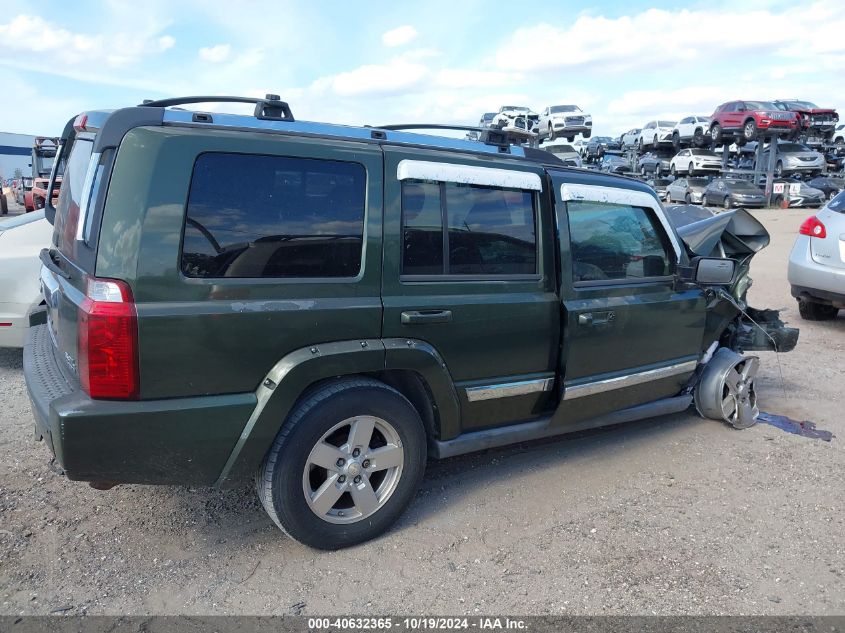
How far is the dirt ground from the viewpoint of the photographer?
2787 mm

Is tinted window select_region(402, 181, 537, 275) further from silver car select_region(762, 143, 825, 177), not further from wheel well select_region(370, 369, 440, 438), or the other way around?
silver car select_region(762, 143, 825, 177)

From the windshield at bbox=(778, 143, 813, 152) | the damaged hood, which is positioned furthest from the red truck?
the damaged hood

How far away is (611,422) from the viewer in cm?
412

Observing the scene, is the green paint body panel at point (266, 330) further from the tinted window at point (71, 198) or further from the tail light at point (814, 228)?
the tail light at point (814, 228)

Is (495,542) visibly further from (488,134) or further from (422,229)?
(488,134)

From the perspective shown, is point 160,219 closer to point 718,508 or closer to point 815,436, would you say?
point 718,508

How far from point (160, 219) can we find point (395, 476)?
5.17 ft

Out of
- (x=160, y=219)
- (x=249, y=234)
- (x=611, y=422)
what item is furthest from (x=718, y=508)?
(x=160, y=219)

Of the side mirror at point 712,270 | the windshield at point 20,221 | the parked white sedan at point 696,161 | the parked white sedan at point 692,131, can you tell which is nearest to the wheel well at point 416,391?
the side mirror at point 712,270

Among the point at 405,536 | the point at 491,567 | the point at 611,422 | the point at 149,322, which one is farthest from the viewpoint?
the point at 611,422

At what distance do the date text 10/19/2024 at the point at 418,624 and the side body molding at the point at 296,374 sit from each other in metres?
0.68

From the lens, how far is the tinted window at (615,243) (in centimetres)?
376

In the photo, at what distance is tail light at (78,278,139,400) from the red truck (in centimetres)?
2756

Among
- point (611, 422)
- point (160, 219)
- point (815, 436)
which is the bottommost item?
point (815, 436)
